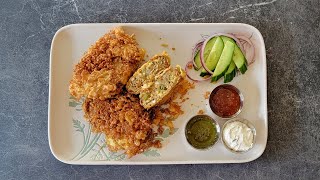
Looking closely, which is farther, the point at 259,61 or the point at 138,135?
the point at 259,61

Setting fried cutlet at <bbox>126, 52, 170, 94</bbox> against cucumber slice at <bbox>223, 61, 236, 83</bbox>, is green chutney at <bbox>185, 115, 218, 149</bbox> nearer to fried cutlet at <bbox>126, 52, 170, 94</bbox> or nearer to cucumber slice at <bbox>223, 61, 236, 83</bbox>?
cucumber slice at <bbox>223, 61, 236, 83</bbox>

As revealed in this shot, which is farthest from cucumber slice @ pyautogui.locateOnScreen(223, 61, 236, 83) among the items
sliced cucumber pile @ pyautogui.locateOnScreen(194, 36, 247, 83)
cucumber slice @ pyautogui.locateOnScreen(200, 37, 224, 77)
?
cucumber slice @ pyautogui.locateOnScreen(200, 37, 224, 77)

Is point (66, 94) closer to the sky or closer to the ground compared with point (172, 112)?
closer to the sky

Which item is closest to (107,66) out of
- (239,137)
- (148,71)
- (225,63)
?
(148,71)

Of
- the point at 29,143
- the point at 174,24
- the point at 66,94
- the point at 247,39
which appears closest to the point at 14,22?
the point at 66,94

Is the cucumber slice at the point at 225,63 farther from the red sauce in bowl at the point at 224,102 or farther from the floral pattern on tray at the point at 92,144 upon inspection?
the floral pattern on tray at the point at 92,144

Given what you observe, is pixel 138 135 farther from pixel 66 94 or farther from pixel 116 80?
pixel 66 94
